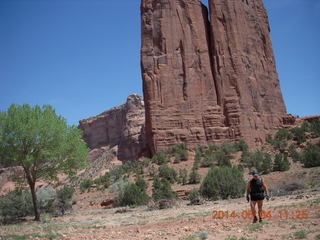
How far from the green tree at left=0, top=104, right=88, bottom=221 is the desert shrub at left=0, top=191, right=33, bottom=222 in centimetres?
273

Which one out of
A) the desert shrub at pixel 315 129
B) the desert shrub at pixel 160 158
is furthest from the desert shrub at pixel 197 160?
the desert shrub at pixel 315 129

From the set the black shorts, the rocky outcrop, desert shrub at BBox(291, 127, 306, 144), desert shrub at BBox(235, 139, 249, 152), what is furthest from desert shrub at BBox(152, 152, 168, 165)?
the rocky outcrop

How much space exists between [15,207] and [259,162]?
1926 centimetres

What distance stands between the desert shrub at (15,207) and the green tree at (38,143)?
2732 millimetres

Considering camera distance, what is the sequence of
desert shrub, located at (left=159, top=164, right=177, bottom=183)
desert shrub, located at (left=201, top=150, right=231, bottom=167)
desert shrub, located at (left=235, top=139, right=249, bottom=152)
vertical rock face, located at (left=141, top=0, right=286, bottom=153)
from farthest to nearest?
vertical rock face, located at (left=141, top=0, right=286, bottom=153) < desert shrub, located at (left=235, top=139, right=249, bottom=152) < desert shrub, located at (left=201, top=150, right=231, bottom=167) < desert shrub, located at (left=159, top=164, right=177, bottom=183)

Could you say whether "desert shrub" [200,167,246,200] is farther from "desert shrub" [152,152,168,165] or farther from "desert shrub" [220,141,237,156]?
"desert shrub" [220,141,237,156]

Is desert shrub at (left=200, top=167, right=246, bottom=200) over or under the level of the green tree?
under

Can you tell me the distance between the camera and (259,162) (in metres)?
27.2

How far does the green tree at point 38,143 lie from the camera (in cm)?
1470

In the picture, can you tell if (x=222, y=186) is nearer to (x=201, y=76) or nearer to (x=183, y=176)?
(x=183, y=176)

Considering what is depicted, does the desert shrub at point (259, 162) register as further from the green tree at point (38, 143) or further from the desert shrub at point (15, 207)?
the desert shrub at point (15, 207)

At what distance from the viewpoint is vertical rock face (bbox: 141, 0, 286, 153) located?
3428 centimetres

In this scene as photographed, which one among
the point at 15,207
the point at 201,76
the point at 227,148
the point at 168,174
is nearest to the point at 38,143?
the point at 15,207

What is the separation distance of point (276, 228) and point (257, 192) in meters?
1.22
